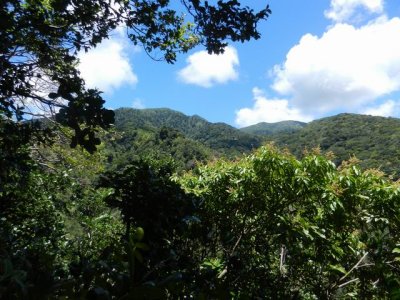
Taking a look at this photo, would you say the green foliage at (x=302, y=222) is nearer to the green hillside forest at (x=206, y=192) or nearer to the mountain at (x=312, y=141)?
the green hillside forest at (x=206, y=192)

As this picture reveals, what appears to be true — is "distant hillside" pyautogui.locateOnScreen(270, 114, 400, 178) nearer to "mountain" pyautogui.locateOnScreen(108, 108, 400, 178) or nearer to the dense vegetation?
"mountain" pyautogui.locateOnScreen(108, 108, 400, 178)

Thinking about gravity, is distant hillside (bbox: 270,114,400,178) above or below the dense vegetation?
above

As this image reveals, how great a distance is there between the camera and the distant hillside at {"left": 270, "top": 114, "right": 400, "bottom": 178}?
81606 millimetres

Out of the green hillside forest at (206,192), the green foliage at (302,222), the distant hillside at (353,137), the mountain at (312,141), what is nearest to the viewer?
the green hillside forest at (206,192)

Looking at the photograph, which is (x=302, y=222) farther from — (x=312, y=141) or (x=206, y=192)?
(x=312, y=141)

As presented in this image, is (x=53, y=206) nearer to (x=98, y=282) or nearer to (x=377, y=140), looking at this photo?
(x=98, y=282)

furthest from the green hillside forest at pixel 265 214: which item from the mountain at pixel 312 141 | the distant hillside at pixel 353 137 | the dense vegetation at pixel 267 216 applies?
the distant hillside at pixel 353 137

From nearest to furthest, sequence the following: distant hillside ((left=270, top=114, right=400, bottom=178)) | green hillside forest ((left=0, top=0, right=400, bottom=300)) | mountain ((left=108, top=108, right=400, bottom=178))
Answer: green hillside forest ((left=0, top=0, right=400, bottom=300)) < mountain ((left=108, top=108, right=400, bottom=178)) < distant hillside ((left=270, top=114, right=400, bottom=178))

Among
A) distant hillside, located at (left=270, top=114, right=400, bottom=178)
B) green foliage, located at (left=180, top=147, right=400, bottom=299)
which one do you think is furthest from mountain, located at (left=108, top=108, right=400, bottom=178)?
green foliage, located at (left=180, top=147, right=400, bottom=299)

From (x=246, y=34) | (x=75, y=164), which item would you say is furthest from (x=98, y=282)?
(x=75, y=164)

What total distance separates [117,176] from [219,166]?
2.96 meters

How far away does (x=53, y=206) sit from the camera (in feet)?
25.1

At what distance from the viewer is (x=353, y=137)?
104 meters

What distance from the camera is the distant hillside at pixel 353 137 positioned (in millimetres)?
81606
